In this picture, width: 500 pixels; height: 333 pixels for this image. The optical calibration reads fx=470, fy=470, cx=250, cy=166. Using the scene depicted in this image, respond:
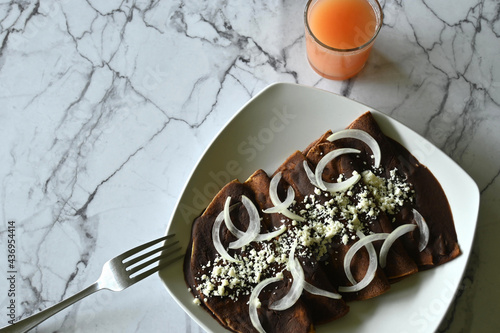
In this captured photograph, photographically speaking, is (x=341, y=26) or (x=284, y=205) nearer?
(x=284, y=205)

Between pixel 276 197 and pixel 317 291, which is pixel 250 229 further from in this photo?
pixel 317 291

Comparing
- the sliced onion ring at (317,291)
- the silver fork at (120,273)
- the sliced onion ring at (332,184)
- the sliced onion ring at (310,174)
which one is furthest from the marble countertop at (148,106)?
the sliced onion ring at (317,291)

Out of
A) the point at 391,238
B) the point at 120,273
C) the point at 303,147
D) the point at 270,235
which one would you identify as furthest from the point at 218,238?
the point at 391,238

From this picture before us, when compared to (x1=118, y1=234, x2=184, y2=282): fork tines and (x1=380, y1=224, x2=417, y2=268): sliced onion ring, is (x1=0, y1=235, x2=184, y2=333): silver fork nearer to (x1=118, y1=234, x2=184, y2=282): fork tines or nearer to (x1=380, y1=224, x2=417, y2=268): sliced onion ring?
(x1=118, y1=234, x2=184, y2=282): fork tines

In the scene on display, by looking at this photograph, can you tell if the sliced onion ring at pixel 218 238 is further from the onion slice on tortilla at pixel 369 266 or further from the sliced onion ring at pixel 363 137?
the sliced onion ring at pixel 363 137

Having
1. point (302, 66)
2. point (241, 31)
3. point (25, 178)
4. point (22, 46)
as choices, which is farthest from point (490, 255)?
point (22, 46)

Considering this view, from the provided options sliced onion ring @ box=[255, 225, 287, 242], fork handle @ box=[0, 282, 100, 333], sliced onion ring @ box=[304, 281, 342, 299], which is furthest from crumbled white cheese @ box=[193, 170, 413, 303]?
fork handle @ box=[0, 282, 100, 333]

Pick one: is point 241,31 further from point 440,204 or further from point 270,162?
point 440,204
